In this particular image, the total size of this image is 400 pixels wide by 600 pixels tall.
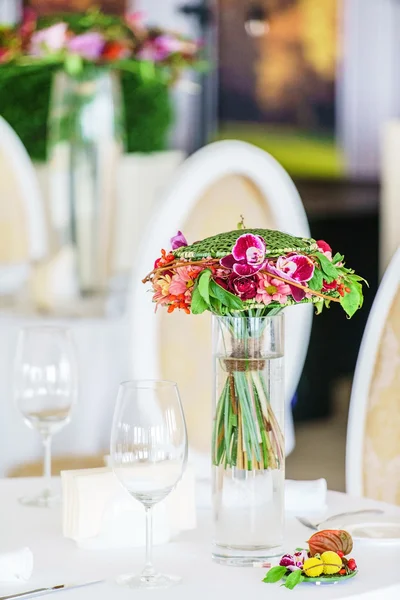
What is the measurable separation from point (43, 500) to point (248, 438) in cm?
41

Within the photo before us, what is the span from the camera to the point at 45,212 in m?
3.90

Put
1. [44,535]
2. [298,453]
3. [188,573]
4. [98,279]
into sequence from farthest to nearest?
[298,453] < [98,279] < [44,535] < [188,573]

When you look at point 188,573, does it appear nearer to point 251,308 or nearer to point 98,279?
point 251,308

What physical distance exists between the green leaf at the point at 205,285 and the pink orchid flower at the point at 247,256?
30mm

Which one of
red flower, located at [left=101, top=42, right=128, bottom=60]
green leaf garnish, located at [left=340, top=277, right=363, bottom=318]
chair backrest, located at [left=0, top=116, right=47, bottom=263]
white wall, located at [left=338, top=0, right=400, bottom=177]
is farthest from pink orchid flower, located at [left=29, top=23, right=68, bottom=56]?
white wall, located at [left=338, top=0, right=400, bottom=177]

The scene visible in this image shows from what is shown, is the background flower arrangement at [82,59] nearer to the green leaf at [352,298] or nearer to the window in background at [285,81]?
the green leaf at [352,298]

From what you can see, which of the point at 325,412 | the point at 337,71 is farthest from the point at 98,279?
the point at 337,71

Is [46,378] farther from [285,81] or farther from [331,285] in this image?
[285,81]

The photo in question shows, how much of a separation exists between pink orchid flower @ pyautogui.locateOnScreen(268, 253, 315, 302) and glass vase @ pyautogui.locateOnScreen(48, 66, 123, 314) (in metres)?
1.86

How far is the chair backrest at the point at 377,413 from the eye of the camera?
1858 mm

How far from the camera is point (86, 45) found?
3.16 meters

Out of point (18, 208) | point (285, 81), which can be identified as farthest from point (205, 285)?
point (285, 81)

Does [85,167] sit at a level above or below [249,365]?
above

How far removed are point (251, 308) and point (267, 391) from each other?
0.10 metres
